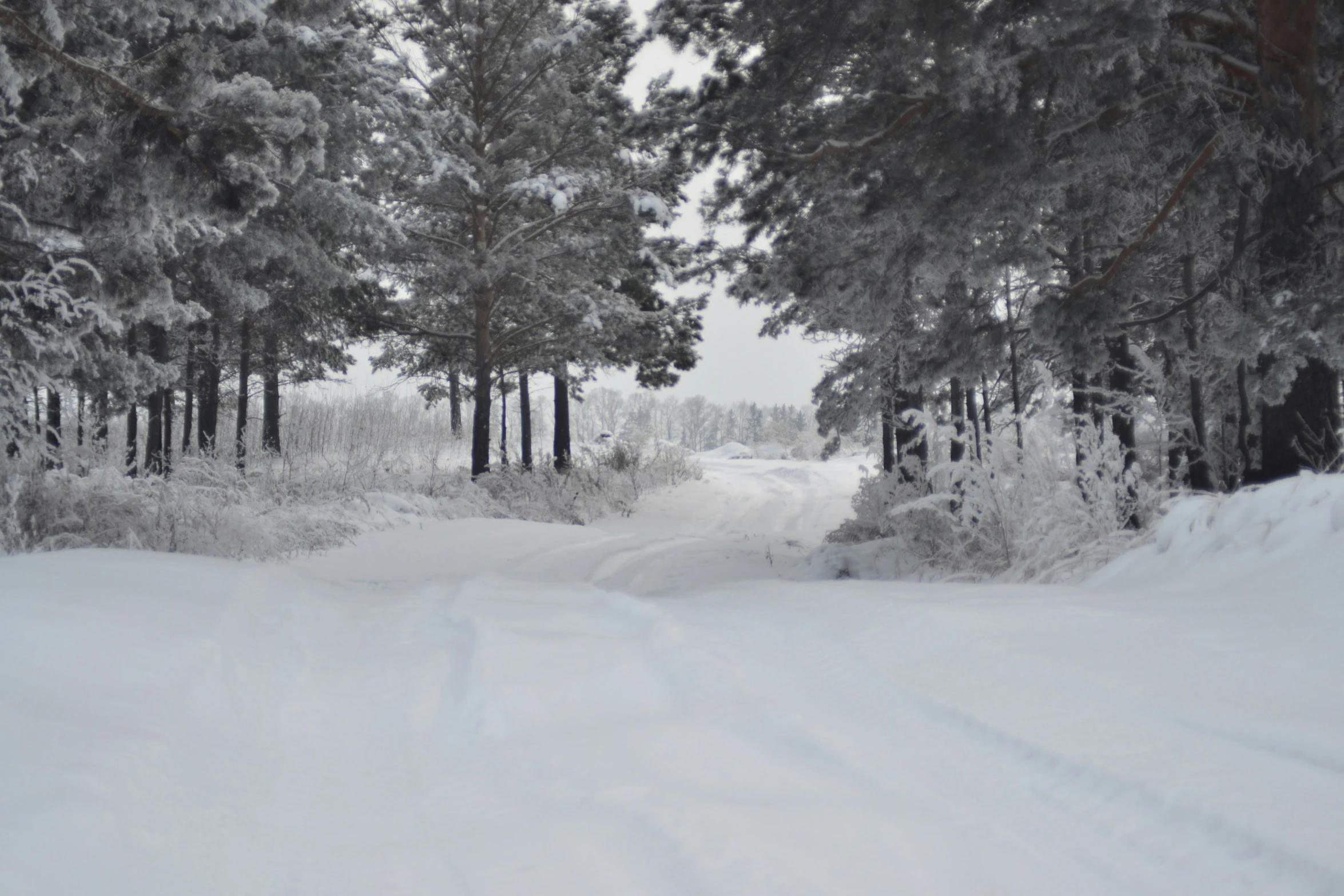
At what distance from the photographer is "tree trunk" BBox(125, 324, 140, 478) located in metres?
7.87

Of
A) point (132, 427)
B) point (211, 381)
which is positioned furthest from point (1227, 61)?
point (132, 427)

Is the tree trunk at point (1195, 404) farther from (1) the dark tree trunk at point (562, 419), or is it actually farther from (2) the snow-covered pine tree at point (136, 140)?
(1) the dark tree trunk at point (562, 419)

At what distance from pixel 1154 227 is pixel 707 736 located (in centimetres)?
562

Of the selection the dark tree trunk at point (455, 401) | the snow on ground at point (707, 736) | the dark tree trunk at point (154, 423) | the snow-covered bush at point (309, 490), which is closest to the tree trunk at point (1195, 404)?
the snow on ground at point (707, 736)

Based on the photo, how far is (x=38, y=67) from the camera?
5148 millimetres

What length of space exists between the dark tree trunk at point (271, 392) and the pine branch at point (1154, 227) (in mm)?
12543

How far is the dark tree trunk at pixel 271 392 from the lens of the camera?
1447 centimetres

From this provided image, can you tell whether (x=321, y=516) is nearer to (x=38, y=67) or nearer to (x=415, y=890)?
(x=38, y=67)

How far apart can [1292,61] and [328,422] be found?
1544 cm

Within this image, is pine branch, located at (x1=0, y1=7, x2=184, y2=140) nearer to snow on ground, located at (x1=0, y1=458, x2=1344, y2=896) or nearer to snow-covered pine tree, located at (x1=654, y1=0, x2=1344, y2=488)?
snow on ground, located at (x1=0, y1=458, x2=1344, y2=896)

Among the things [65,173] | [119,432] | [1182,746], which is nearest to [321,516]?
[65,173]

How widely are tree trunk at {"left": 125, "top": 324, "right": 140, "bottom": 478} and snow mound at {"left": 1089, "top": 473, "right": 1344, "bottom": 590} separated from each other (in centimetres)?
687

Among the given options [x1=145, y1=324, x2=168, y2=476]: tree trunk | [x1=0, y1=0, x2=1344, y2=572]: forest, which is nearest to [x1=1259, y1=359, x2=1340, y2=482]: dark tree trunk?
[x1=0, y1=0, x2=1344, y2=572]: forest

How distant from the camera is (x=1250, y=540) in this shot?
3213 millimetres
